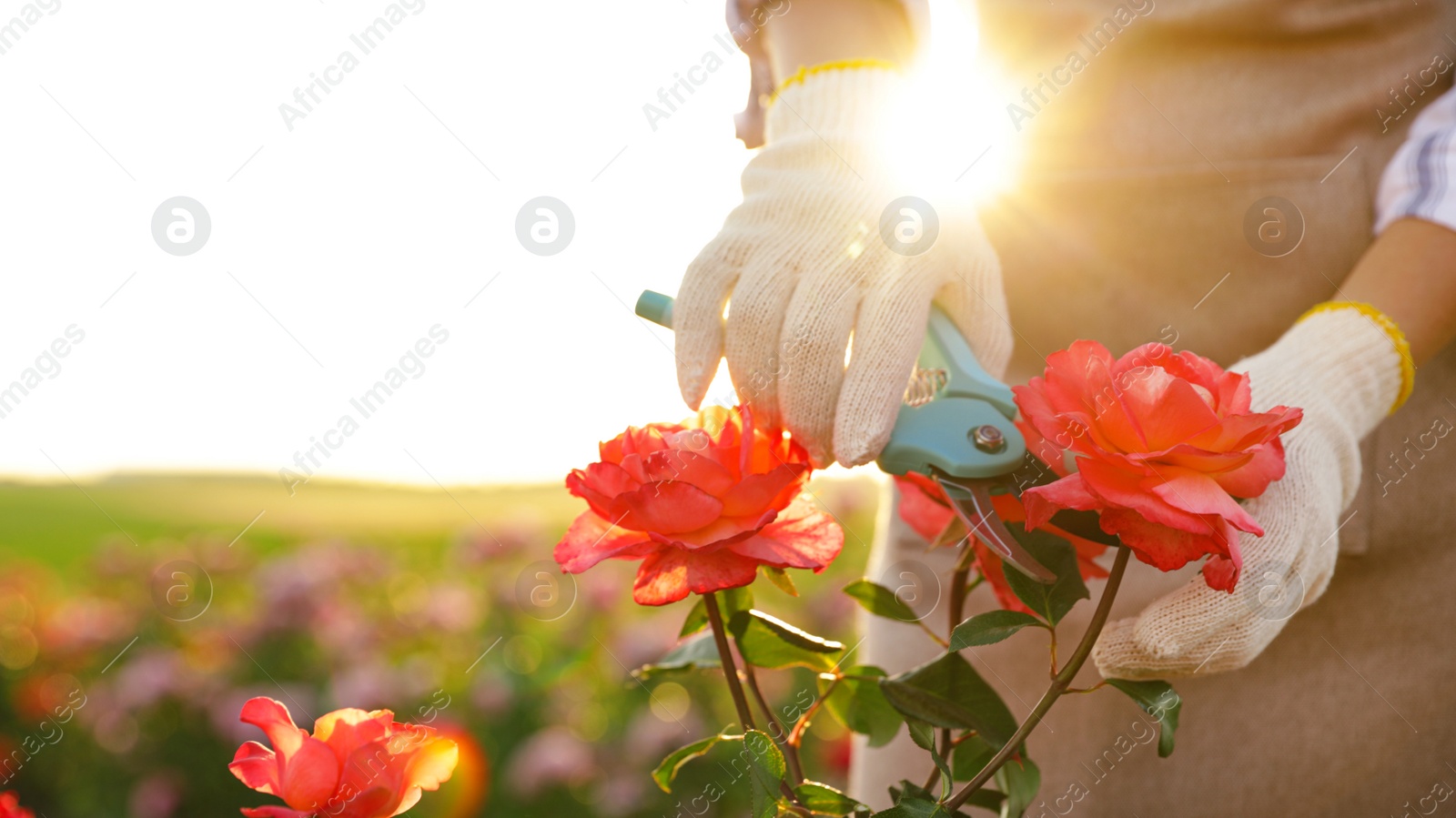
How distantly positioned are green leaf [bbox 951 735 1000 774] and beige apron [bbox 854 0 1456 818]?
331mm

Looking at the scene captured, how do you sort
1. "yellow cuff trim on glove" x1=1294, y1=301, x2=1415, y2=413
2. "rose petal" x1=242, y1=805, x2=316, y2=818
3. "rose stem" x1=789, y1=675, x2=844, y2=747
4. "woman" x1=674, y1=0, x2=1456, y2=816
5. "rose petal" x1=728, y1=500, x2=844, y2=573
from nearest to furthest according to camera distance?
"rose petal" x1=242, y1=805, x2=316, y2=818, "rose petal" x1=728, y1=500, x2=844, y2=573, "rose stem" x1=789, y1=675, x2=844, y2=747, "woman" x1=674, y1=0, x2=1456, y2=816, "yellow cuff trim on glove" x1=1294, y1=301, x2=1415, y2=413

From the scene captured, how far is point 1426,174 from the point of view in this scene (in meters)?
1.00

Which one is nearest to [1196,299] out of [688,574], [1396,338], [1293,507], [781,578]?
[1396,338]

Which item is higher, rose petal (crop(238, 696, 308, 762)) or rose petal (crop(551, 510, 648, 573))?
rose petal (crop(551, 510, 648, 573))

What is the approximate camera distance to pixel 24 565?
2.94m

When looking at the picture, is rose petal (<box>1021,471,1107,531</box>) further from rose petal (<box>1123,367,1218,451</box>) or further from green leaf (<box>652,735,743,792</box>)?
green leaf (<box>652,735,743,792</box>)

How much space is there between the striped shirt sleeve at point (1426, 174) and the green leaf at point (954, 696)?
744 millimetres

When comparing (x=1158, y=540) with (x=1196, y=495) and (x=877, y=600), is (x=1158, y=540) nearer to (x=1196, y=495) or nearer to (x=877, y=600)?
(x=1196, y=495)

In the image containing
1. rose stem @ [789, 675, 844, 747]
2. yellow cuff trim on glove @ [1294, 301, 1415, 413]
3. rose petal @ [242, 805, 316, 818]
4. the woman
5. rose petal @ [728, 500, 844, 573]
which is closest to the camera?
rose petal @ [242, 805, 316, 818]

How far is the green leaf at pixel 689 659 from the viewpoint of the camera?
30.5 inches

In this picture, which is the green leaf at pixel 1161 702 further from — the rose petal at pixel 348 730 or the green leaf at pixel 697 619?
the rose petal at pixel 348 730

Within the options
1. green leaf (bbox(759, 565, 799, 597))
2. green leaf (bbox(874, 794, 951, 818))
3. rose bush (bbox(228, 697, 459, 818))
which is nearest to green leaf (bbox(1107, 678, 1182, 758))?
green leaf (bbox(874, 794, 951, 818))

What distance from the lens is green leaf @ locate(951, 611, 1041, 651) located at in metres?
0.62

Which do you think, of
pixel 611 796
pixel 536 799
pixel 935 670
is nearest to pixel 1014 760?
pixel 935 670
